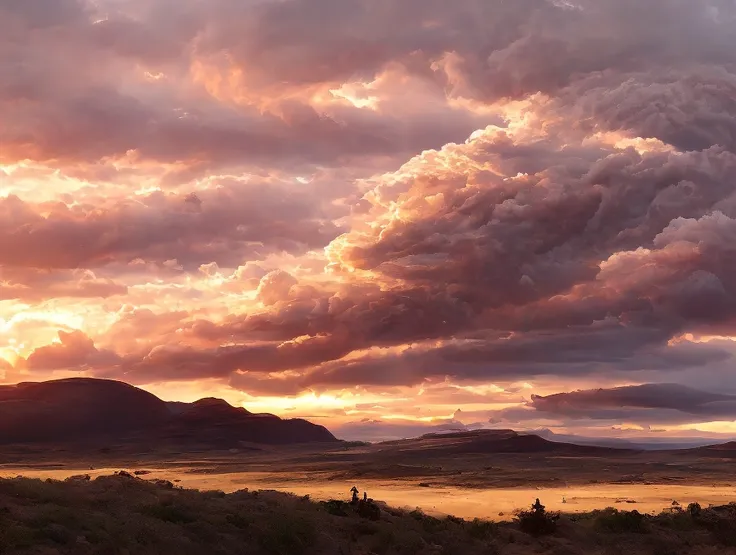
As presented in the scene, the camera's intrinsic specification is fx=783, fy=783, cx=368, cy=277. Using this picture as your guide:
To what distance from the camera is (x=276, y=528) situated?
32781 mm

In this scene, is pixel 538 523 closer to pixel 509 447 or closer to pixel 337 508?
pixel 337 508

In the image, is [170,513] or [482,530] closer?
[170,513]

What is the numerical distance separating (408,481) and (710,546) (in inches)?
1935

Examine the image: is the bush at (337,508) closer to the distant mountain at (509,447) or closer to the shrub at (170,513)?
the shrub at (170,513)

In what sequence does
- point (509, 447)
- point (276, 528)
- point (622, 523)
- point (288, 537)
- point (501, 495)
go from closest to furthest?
point (288, 537) < point (276, 528) < point (622, 523) < point (501, 495) < point (509, 447)

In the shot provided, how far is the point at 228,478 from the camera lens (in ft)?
307

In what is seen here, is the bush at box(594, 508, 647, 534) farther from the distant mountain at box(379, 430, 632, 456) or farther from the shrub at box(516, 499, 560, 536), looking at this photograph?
the distant mountain at box(379, 430, 632, 456)

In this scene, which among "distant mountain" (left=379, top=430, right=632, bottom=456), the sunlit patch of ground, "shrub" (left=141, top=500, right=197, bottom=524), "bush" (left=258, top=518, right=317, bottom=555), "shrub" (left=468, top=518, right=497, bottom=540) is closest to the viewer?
"bush" (left=258, top=518, right=317, bottom=555)

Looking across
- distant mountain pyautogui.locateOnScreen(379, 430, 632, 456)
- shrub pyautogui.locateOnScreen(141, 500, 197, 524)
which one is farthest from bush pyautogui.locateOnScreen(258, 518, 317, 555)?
distant mountain pyautogui.locateOnScreen(379, 430, 632, 456)

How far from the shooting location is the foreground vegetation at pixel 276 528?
28484mm

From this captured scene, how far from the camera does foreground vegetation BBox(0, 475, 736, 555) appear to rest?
2848 centimetres

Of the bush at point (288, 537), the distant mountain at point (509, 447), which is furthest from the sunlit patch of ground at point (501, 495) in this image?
the distant mountain at point (509, 447)

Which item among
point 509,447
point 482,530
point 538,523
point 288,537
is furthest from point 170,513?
point 509,447

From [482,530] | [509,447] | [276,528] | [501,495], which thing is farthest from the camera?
[509,447]
